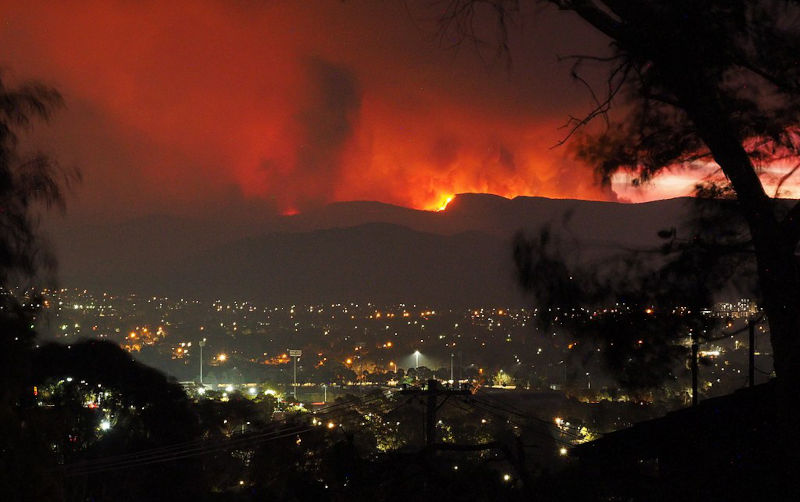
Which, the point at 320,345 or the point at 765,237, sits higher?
the point at 765,237

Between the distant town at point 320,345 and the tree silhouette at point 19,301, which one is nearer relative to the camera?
the tree silhouette at point 19,301

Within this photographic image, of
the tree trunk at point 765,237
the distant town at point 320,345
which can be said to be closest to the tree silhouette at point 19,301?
the tree trunk at point 765,237

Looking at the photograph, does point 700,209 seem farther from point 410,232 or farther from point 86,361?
point 410,232

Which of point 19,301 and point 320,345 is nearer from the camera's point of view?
point 19,301

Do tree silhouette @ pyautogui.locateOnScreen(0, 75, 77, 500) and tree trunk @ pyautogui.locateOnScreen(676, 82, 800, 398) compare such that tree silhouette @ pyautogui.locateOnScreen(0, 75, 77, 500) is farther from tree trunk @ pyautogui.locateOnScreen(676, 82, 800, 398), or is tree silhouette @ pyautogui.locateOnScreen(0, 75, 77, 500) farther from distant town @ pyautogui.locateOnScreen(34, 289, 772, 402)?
distant town @ pyautogui.locateOnScreen(34, 289, 772, 402)

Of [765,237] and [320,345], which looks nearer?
[765,237]

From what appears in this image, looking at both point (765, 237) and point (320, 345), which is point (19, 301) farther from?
point (320, 345)

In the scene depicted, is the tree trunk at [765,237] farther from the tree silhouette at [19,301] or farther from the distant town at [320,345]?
the distant town at [320,345]

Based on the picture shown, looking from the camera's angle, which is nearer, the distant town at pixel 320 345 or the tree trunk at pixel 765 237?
the tree trunk at pixel 765 237

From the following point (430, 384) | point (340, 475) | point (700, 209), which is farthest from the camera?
point (430, 384)

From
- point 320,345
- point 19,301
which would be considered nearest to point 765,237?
point 19,301

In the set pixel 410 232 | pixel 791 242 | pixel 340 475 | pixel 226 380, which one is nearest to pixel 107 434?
pixel 340 475

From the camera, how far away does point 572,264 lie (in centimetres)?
736

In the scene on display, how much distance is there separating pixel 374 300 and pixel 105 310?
125ft
